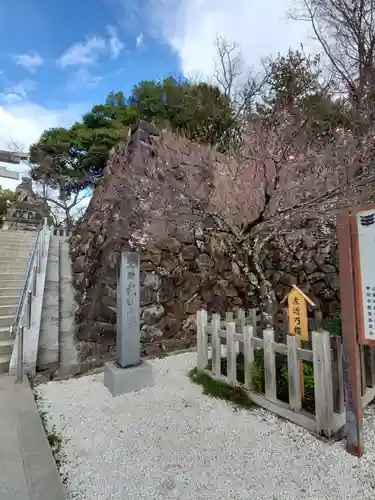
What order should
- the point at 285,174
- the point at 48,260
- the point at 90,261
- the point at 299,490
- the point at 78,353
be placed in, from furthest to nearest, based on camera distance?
the point at 48,260 < the point at 90,261 < the point at 78,353 < the point at 285,174 < the point at 299,490

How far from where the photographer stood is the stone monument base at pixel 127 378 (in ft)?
11.2

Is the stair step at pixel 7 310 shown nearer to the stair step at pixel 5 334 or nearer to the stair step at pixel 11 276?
the stair step at pixel 5 334

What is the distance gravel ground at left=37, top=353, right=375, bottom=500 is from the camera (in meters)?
1.95

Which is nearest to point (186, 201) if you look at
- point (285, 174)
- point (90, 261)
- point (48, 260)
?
point (285, 174)

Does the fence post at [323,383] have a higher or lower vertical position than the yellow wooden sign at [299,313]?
lower

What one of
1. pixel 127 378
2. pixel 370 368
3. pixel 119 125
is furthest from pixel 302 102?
pixel 119 125

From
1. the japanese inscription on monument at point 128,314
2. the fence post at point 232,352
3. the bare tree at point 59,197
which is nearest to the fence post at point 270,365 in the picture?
the fence post at point 232,352

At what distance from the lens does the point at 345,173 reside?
4387mm

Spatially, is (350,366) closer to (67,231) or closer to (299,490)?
(299,490)

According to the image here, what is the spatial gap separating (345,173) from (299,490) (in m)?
4.06

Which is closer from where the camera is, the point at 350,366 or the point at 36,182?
the point at 350,366

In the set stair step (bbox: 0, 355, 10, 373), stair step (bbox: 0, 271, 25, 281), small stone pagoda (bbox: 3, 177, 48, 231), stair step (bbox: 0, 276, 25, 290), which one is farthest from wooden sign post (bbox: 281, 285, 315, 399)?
small stone pagoda (bbox: 3, 177, 48, 231)

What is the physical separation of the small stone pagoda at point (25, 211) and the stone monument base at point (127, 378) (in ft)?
59.0

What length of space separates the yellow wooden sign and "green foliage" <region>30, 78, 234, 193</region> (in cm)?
543
